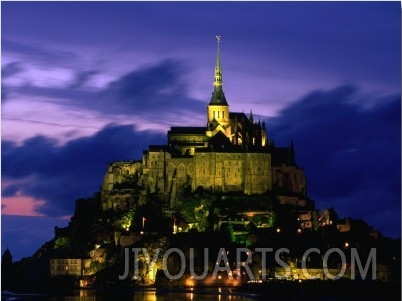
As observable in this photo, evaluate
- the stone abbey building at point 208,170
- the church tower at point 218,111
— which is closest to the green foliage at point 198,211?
the stone abbey building at point 208,170

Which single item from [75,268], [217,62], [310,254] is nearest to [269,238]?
[310,254]

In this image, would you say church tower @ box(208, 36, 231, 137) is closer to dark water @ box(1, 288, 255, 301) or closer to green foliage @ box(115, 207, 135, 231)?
green foliage @ box(115, 207, 135, 231)

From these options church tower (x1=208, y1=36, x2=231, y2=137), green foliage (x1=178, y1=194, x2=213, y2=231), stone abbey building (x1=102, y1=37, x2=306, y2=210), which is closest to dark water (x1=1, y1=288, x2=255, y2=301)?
green foliage (x1=178, y1=194, x2=213, y2=231)

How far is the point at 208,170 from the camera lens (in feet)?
313

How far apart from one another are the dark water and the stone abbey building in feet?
65.1

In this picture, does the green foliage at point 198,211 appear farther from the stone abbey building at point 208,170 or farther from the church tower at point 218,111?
the church tower at point 218,111

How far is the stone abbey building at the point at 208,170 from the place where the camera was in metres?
95.3

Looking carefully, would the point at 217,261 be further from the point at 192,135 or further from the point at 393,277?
the point at 192,135

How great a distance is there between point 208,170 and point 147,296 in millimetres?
28043

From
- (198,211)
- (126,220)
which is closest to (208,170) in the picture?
(198,211)

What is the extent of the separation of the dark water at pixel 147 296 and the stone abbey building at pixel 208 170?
65.1ft

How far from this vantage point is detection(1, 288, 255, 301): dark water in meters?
65.9

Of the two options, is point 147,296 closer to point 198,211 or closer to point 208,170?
point 198,211

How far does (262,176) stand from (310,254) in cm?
1643
